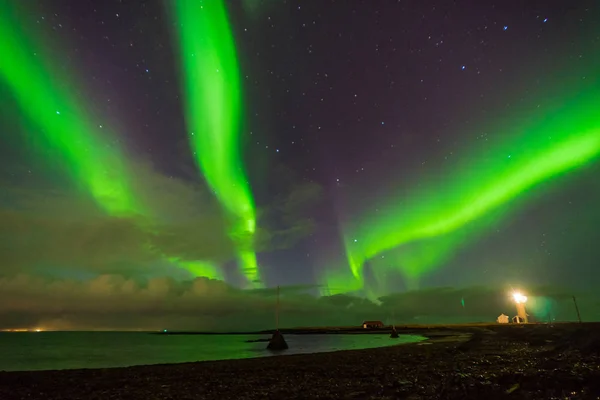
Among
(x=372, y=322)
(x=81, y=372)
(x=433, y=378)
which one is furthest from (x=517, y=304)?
(x=81, y=372)

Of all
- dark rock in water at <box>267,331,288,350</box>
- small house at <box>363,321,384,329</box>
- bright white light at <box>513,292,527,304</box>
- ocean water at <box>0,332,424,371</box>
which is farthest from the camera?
small house at <box>363,321,384,329</box>

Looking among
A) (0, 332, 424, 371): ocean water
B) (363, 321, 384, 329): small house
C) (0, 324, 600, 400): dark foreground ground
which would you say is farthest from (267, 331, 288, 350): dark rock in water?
(363, 321, 384, 329): small house

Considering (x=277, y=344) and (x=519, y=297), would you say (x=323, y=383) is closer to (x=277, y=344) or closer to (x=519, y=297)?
(x=277, y=344)

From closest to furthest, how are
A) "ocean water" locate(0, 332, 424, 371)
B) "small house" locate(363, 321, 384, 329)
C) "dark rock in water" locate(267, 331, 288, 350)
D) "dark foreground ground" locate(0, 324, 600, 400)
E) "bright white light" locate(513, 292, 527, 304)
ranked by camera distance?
"dark foreground ground" locate(0, 324, 600, 400), "ocean water" locate(0, 332, 424, 371), "dark rock in water" locate(267, 331, 288, 350), "bright white light" locate(513, 292, 527, 304), "small house" locate(363, 321, 384, 329)

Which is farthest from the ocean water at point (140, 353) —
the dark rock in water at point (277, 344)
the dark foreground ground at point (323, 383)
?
the dark foreground ground at point (323, 383)

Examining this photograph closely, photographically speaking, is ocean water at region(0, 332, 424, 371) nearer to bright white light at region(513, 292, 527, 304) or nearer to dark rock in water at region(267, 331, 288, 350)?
dark rock in water at region(267, 331, 288, 350)

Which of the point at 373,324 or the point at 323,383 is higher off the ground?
the point at 323,383

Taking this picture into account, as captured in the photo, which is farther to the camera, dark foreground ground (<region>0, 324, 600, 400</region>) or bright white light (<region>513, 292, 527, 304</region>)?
bright white light (<region>513, 292, 527, 304</region>)

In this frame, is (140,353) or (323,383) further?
(140,353)

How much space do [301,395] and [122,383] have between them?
13575 mm

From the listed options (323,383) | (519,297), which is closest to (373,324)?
(519,297)

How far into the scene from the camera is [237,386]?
21.5 m

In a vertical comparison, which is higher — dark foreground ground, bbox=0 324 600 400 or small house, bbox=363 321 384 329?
dark foreground ground, bbox=0 324 600 400

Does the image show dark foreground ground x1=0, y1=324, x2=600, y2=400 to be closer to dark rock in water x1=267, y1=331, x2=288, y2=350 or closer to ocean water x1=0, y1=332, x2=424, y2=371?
ocean water x1=0, y1=332, x2=424, y2=371
